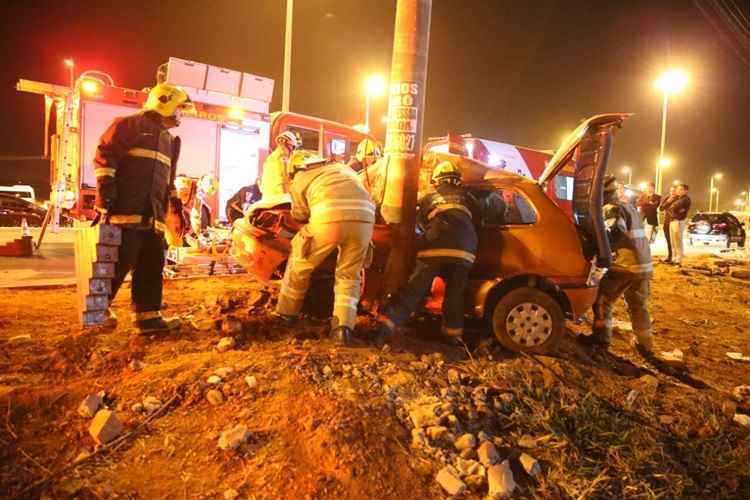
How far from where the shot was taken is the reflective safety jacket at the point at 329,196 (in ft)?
12.5

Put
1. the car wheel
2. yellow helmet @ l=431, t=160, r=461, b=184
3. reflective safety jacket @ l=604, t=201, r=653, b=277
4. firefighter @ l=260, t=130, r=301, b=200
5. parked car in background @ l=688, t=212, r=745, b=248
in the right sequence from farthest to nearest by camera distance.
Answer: parked car in background @ l=688, t=212, r=745, b=248 < firefighter @ l=260, t=130, r=301, b=200 < reflective safety jacket @ l=604, t=201, r=653, b=277 < yellow helmet @ l=431, t=160, r=461, b=184 < the car wheel

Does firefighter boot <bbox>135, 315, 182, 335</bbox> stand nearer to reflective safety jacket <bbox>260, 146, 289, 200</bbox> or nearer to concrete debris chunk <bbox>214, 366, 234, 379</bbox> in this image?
concrete debris chunk <bbox>214, 366, 234, 379</bbox>

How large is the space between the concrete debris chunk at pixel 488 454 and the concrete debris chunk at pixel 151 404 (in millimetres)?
1704

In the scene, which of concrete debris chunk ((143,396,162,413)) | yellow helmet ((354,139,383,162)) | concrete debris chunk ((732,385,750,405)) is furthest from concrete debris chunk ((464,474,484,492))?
yellow helmet ((354,139,383,162))

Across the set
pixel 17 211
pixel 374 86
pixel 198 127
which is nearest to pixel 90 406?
pixel 198 127

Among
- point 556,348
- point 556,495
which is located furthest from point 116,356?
point 556,348

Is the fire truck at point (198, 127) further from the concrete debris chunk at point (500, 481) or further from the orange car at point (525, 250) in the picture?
the concrete debris chunk at point (500, 481)

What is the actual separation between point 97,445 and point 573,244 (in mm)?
3848

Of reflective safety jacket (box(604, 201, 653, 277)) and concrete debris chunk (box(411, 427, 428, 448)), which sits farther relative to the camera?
reflective safety jacket (box(604, 201, 653, 277))

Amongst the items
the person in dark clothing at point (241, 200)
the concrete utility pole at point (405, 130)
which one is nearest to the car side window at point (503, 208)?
the concrete utility pole at point (405, 130)

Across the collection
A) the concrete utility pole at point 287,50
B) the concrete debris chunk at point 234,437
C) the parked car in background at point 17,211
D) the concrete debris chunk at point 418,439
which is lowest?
the concrete debris chunk at point 418,439

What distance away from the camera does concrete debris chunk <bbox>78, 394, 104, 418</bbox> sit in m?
2.60

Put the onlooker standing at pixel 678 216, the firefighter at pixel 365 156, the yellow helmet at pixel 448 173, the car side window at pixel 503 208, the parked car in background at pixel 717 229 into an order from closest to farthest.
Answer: the yellow helmet at pixel 448 173 < the car side window at pixel 503 208 < the firefighter at pixel 365 156 < the onlooker standing at pixel 678 216 < the parked car in background at pixel 717 229

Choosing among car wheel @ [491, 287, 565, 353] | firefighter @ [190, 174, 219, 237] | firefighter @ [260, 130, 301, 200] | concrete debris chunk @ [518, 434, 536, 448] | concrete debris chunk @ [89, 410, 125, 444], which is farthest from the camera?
firefighter @ [190, 174, 219, 237]
